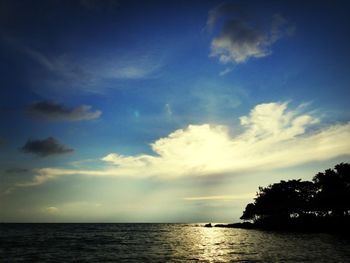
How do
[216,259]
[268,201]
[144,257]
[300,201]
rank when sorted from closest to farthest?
1. [216,259]
2. [144,257]
3. [300,201]
4. [268,201]

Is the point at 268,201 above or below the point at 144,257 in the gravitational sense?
above

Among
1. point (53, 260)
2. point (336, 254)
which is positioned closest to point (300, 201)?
point (336, 254)

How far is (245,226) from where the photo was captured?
154m

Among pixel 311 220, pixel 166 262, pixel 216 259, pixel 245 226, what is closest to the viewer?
pixel 166 262

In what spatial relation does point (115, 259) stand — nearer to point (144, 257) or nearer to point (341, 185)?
point (144, 257)

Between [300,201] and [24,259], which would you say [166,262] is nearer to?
[24,259]

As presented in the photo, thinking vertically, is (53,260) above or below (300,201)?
below

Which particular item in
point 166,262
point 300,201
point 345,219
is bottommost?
point 166,262

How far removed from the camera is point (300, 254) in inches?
1802

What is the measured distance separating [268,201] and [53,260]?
11117 cm

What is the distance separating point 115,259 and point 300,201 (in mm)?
97616

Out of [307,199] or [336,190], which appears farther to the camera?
[307,199]

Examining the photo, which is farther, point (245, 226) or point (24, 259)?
point (245, 226)

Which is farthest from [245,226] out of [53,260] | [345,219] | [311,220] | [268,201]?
[53,260]
